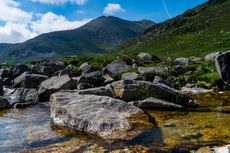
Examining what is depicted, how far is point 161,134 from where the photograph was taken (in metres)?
18.1

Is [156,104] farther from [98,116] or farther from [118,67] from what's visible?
[118,67]

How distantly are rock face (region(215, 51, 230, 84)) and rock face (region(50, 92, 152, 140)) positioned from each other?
577 inches

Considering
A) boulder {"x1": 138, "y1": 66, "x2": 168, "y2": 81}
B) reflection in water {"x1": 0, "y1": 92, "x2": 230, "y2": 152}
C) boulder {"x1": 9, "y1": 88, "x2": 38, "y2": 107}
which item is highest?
boulder {"x1": 138, "y1": 66, "x2": 168, "y2": 81}

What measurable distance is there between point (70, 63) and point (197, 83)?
31579mm

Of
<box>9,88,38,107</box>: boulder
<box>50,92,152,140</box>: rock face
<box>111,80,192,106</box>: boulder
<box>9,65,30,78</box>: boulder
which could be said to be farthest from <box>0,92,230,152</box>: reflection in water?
<box>9,65,30,78</box>: boulder

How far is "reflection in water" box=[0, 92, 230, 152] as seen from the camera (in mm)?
16797

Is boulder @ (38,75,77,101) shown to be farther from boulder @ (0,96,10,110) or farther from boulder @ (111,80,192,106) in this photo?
boulder @ (111,80,192,106)

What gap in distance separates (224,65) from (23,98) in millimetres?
17818

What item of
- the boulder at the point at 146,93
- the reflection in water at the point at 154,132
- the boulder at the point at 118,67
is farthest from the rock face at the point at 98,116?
the boulder at the point at 118,67

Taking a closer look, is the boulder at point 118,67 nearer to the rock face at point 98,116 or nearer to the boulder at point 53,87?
the boulder at point 53,87

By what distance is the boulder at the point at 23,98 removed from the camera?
30.8 m

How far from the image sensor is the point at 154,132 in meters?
18.5

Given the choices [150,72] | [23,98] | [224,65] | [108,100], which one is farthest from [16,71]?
[108,100]

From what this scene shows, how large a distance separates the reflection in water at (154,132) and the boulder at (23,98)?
4.44 meters
